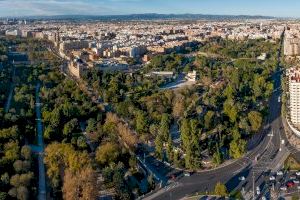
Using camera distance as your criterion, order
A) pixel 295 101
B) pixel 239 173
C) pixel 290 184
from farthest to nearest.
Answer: pixel 295 101 → pixel 239 173 → pixel 290 184

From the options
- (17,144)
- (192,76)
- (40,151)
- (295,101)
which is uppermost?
(295,101)

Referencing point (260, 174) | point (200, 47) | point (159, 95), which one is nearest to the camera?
point (260, 174)

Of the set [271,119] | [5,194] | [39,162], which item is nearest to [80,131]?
[39,162]

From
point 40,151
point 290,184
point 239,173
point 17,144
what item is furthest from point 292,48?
point 17,144

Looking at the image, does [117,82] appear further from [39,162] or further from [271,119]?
[39,162]

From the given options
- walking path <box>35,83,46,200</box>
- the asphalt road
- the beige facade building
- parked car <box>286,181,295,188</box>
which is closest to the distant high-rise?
the beige facade building

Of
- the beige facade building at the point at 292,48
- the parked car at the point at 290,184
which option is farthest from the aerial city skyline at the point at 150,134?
the beige facade building at the point at 292,48

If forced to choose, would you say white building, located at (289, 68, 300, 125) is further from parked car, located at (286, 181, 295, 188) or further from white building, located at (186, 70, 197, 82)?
white building, located at (186, 70, 197, 82)

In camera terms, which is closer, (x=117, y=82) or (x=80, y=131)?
(x=80, y=131)

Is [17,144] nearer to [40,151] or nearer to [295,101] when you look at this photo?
[40,151]

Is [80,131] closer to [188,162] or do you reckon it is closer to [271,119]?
[188,162]

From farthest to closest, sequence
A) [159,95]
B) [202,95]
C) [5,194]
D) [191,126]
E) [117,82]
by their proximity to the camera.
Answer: [117,82] → [202,95] → [159,95] → [191,126] → [5,194]
